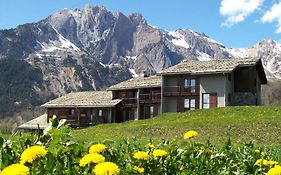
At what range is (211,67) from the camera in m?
50.9

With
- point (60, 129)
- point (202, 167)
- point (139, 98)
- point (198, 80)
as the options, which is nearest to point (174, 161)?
point (202, 167)

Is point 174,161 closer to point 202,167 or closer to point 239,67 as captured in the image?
point 202,167

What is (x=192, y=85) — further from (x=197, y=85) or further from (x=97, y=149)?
(x=97, y=149)

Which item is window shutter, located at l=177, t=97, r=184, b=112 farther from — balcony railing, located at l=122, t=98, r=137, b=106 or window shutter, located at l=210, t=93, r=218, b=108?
balcony railing, located at l=122, t=98, r=137, b=106

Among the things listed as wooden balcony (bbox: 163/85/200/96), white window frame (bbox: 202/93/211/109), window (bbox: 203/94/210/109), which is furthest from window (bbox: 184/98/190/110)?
window (bbox: 203/94/210/109)

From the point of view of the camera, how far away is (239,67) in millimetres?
52250

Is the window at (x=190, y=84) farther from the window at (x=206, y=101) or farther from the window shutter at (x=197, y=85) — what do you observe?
the window at (x=206, y=101)

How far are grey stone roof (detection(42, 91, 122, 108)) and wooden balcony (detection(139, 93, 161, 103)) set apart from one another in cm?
364

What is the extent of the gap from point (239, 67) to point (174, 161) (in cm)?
4895

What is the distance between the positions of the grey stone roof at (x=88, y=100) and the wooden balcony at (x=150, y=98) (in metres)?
3.64

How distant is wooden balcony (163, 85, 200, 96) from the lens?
5244 centimetres

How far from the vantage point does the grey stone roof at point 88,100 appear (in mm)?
60125

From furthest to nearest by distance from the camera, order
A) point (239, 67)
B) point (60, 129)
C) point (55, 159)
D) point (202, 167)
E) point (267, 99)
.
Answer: point (267, 99)
point (239, 67)
point (202, 167)
point (60, 129)
point (55, 159)

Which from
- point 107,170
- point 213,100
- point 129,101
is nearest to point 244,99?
point 213,100
